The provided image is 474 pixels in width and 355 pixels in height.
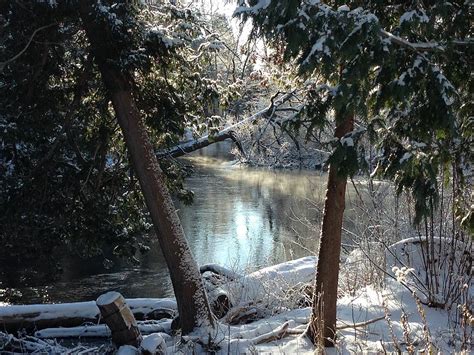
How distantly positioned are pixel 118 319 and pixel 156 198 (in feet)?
5.41

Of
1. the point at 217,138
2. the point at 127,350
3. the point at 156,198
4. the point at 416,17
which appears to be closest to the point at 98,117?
the point at 217,138

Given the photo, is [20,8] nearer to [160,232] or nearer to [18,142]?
[18,142]

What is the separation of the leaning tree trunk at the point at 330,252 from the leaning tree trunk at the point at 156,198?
5.48 feet

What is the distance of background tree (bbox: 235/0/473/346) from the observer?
11.6 ft

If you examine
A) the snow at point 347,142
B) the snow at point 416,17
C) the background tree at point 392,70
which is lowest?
the snow at point 347,142

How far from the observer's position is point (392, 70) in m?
3.83

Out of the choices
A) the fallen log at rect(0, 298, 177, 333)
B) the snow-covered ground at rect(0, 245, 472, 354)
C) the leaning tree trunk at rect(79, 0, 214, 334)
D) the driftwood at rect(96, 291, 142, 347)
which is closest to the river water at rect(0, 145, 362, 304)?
the snow-covered ground at rect(0, 245, 472, 354)

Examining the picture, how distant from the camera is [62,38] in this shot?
6957 mm

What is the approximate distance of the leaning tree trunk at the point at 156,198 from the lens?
20.3 feet

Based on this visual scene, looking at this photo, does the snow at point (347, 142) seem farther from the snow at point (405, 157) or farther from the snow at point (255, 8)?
the snow at point (255, 8)

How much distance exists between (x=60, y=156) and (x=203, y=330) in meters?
4.00

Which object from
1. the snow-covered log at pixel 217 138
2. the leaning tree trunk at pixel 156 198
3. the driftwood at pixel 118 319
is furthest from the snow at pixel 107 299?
the snow-covered log at pixel 217 138

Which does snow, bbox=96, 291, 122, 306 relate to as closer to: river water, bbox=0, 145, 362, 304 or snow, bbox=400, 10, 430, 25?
snow, bbox=400, 10, 430, 25

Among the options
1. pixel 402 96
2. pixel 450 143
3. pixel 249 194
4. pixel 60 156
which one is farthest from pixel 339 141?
pixel 249 194
